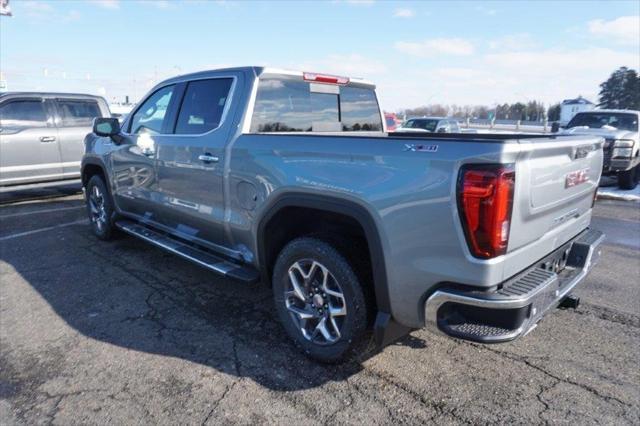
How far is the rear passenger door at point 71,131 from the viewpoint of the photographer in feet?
28.5

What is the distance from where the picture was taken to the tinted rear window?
145 inches

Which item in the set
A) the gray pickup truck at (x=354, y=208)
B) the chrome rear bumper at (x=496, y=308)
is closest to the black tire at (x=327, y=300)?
the gray pickup truck at (x=354, y=208)

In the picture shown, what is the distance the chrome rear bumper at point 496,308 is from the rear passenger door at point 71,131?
8.38 m

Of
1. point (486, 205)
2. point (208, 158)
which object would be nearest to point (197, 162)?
point (208, 158)

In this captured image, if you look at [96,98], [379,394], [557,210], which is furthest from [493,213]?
[96,98]

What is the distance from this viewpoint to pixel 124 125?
5137 millimetres

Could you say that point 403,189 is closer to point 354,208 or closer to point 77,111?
point 354,208

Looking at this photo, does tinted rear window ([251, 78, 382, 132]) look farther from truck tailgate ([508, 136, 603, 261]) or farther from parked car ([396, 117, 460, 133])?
parked car ([396, 117, 460, 133])

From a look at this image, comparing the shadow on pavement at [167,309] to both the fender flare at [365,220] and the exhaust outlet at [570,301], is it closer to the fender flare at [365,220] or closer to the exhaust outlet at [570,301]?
the fender flare at [365,220]

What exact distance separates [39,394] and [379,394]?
203cm

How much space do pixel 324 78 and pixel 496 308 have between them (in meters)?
Answer: 2.68

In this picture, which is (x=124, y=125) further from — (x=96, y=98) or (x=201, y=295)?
(x=96, y=98)

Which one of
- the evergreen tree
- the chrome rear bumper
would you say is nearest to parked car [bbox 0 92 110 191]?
the chrome rear bumper

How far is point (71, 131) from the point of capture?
880 centimetres
